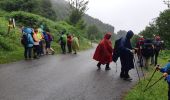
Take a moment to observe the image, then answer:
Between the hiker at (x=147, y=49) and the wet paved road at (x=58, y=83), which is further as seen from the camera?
the hiker at (x=147, y=49)

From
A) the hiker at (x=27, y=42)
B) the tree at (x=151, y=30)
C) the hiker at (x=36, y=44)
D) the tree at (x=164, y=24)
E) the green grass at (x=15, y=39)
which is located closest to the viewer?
the hiker at (x=27, y=42)

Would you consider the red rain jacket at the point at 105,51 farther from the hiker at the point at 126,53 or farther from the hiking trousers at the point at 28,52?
the hiking trousers at the point at 28,52

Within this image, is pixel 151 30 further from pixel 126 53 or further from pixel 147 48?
pixel 126 53

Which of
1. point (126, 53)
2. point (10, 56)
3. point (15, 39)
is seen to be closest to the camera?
point (126, 53)

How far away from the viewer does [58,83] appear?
15.2 metres


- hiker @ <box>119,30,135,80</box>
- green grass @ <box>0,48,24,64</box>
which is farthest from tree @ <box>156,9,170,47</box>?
hiker @ <box>119,30,135,80</box>

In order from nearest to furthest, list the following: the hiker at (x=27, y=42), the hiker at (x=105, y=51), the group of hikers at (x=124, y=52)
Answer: the group of hikers at (x=124, y=52), the hiker at (x=105, y=51), the hiker at (x=27, y=42)

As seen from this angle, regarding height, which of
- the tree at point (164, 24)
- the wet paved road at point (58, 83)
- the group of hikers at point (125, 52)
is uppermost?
the tree at point (164, 24)

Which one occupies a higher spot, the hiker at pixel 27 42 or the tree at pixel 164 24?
the tree at pixel 164 24

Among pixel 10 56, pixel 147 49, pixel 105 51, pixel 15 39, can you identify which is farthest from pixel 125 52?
pixel 15 39

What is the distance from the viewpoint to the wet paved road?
42.6 ft

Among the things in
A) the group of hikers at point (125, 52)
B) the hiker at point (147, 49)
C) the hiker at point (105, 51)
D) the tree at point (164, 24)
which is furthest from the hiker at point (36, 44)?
the tree at point (164, 24)

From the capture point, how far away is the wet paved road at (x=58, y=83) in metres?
13.0

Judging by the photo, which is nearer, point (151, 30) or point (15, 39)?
point (15, 39)
